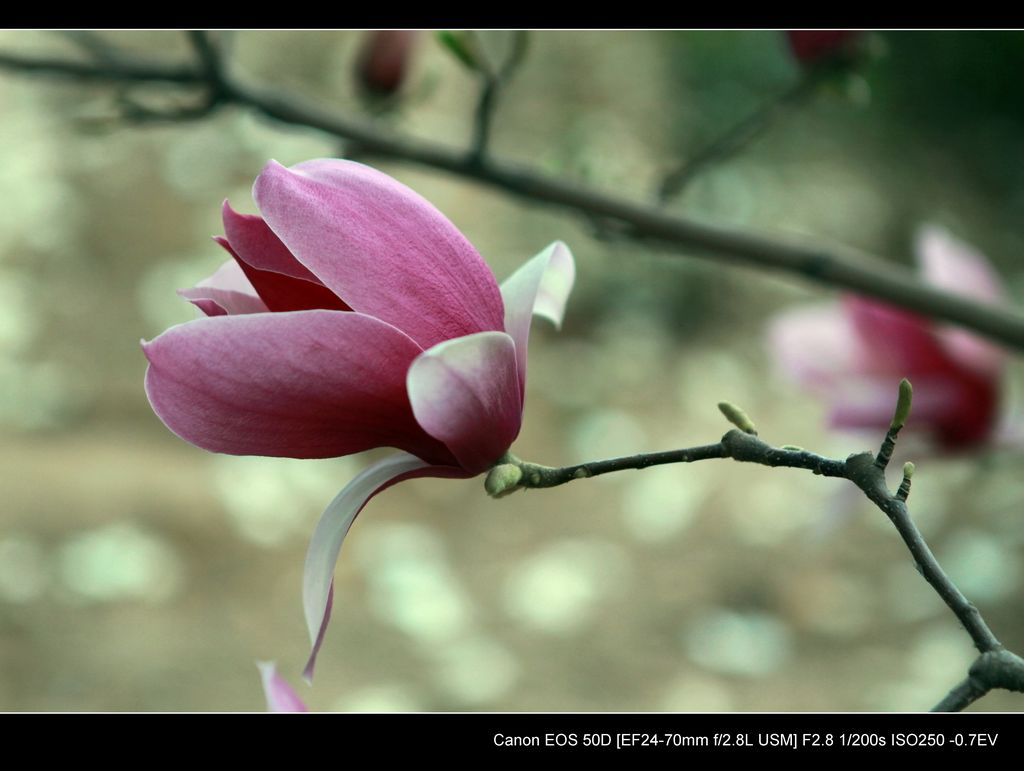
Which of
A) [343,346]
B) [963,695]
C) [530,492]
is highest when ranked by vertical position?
[530,492]

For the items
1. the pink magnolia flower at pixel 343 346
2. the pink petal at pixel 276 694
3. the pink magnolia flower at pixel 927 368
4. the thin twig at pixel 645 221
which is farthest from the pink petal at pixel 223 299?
the pink magnolia flower at pixel 927 368

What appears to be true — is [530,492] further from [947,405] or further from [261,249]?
[261,249]

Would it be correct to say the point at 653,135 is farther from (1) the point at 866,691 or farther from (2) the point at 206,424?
(2) the point at 206,424

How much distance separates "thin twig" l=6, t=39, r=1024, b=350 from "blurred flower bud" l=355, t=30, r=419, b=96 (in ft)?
0.51

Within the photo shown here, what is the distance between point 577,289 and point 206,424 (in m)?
2.26

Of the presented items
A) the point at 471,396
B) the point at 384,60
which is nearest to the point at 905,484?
the point at 471,396

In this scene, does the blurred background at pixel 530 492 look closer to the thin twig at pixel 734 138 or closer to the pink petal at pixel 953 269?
the thin twig at pixel 734 138

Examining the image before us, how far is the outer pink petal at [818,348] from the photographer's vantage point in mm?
810

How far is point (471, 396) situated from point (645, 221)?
15.6 inches

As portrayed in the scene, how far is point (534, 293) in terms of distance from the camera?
A: 0.37 m

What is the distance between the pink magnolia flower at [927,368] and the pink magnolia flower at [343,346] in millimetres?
463

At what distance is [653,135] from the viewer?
3.12m
